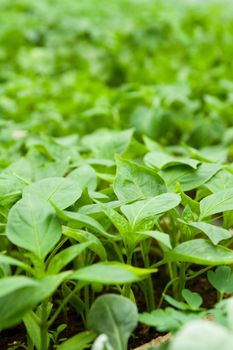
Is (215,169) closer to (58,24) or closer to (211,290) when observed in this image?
(211,290)

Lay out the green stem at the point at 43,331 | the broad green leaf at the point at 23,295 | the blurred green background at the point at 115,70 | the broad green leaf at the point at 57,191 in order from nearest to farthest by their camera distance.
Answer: the broad green leaf at the point at 23,295 → the green stem at the point at 43,331 → the broad green leaf at the point at 57,191 → the blurred green background at the point at 115,70

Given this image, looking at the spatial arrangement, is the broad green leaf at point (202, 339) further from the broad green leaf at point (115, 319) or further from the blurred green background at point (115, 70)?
the blurred green background at point (115, 70)

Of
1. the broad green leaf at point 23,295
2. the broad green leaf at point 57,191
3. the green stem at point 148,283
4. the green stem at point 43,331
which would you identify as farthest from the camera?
the green stem at point 148,283

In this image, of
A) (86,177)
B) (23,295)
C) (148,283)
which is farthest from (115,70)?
(23,295)

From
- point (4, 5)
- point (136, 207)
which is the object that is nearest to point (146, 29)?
point (4, 5)

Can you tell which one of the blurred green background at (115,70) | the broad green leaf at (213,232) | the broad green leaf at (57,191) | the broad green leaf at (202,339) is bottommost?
the blurred green background at (115,70)

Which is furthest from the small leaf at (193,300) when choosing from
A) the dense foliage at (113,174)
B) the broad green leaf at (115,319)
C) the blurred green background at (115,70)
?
the blurred green background at (115,70)

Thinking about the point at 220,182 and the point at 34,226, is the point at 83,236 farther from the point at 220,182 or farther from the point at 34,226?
the point at 220,182
